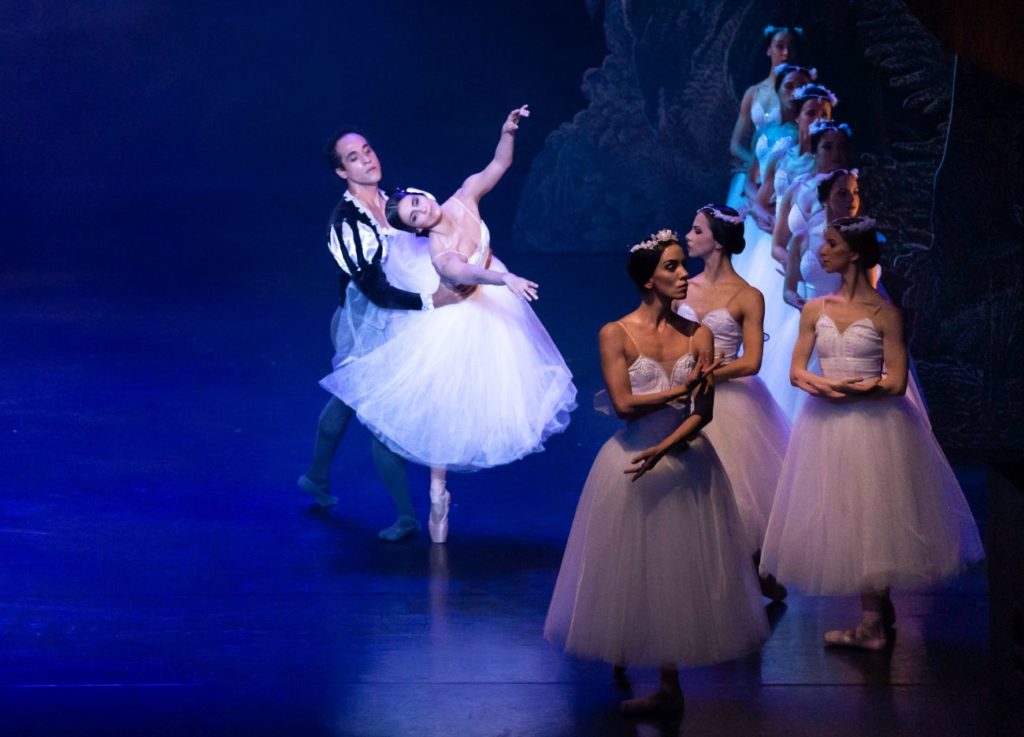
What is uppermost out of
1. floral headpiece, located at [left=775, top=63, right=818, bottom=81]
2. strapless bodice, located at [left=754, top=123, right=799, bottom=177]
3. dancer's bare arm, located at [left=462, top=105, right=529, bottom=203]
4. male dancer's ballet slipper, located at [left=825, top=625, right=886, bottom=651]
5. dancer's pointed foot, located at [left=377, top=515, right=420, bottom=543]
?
floral headpiece, located at [left=775, top=63, right=818, bottom=81]

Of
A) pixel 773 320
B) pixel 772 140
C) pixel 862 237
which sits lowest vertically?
pixel 773 320

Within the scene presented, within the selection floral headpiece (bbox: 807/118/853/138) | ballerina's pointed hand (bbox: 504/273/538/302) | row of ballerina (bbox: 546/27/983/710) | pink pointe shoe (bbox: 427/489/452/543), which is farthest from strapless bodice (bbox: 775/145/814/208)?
pink pointe shoe (bbox: 427/489/452/543)

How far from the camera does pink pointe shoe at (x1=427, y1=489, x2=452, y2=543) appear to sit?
5.76 metres

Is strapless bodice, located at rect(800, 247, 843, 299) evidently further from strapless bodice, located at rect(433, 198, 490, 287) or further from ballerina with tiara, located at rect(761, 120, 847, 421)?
strapless bodice, located at rect(433, 198, 490, 287)

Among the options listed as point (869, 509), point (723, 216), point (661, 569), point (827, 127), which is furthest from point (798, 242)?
point (661, 569)

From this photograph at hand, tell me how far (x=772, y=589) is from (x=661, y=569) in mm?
1240

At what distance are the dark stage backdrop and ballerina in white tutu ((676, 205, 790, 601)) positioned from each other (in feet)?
17.7

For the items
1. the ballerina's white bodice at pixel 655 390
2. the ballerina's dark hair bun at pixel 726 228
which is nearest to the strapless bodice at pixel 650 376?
the ballerina's white bodice at pixel 655 390

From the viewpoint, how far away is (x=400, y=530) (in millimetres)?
A: 5844

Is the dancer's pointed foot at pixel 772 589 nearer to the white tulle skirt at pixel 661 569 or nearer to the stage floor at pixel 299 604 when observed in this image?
the stage floor at pixel 299 604

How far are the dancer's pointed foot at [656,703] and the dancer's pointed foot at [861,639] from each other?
2.53 feet

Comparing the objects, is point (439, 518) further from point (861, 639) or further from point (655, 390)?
point (655, 390)

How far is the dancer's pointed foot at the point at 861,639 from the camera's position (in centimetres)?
457

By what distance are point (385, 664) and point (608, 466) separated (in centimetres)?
104
